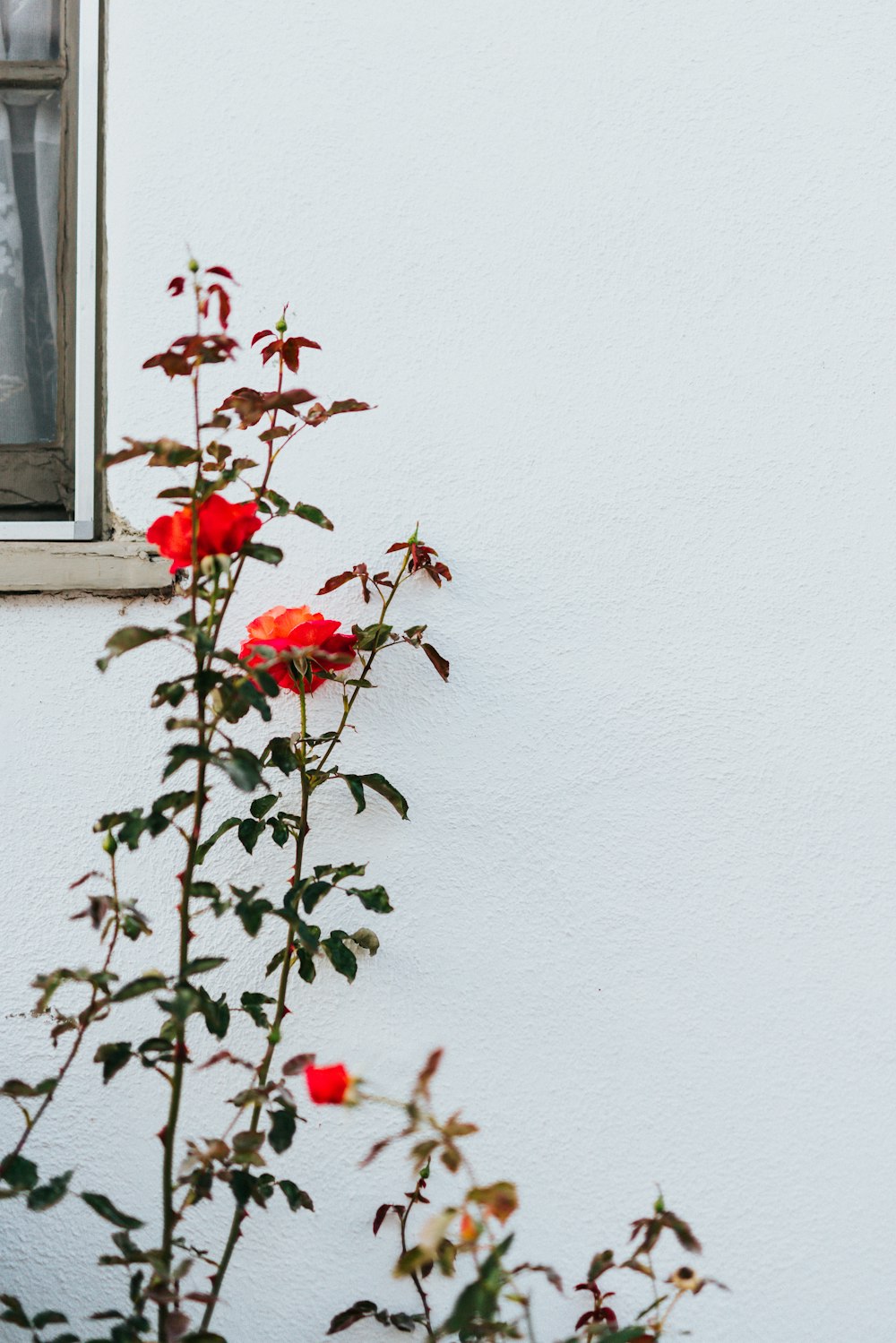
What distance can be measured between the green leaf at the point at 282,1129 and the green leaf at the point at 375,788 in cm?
42

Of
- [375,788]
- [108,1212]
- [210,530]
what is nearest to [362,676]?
[375,788]

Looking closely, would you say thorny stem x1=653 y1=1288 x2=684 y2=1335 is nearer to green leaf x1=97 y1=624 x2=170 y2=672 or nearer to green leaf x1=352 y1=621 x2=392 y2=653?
green leaf x1=352 y1=621 x2=392 y2=653

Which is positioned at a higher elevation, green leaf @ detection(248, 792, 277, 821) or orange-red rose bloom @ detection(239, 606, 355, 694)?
orange-red rose bloom @ detection(239, 606, 355, 694)

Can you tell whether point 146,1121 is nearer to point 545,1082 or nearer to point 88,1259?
point 88,1259

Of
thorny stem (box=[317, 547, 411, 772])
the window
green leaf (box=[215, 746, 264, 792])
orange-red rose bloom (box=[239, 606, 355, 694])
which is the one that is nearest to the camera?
green leaf (box=[215, 746, 264, 792])

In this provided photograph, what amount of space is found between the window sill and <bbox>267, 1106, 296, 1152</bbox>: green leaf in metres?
0.79

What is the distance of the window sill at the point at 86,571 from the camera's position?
5.55ft

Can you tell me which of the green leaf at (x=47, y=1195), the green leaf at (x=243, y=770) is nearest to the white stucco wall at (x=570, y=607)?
the green leaf at (x=47, y=1195)

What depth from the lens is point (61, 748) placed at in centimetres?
171

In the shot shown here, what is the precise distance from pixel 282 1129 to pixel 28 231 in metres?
1.49

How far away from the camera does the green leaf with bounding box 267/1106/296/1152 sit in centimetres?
131

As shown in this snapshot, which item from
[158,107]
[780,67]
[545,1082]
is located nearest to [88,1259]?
A: [545,1082]

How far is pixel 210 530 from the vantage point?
1.31 m

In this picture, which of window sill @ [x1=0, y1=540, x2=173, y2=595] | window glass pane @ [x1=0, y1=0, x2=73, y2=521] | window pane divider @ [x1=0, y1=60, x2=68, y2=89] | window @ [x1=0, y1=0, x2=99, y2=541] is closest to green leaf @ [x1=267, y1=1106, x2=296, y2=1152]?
window sill @ [x1=0, y1=540, x2=173, y2=595]
